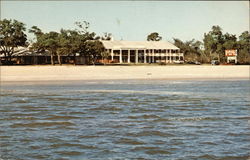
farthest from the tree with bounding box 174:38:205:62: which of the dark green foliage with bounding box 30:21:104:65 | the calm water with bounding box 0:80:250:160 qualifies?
the calm water with bounding box 0:80:250:160

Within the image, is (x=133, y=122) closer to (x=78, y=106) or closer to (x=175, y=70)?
(x=78, y=106)

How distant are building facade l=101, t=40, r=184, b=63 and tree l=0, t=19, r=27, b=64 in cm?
2132

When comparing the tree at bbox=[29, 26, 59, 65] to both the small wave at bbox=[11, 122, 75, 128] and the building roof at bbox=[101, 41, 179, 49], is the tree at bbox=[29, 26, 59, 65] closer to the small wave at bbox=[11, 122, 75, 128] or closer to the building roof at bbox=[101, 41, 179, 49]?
the building roof at bbox=[101, 41, 179, 49]

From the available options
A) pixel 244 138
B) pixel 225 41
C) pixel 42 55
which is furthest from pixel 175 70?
pixel 225 41

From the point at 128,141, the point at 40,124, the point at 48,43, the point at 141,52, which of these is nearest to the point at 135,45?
the point at 141,52

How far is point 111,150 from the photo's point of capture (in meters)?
8.46

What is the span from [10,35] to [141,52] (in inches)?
1261

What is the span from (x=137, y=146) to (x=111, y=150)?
0.69 metres

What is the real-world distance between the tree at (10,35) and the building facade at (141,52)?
21323 mm

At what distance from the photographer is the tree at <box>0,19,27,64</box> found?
6806 centimetres

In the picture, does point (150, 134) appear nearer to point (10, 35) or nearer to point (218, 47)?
point (10, 35)

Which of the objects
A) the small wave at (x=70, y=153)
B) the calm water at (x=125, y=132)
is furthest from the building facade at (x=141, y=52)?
the small wave at (x=70, y=153)

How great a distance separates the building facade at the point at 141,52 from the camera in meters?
88.2

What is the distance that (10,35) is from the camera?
225 ft
